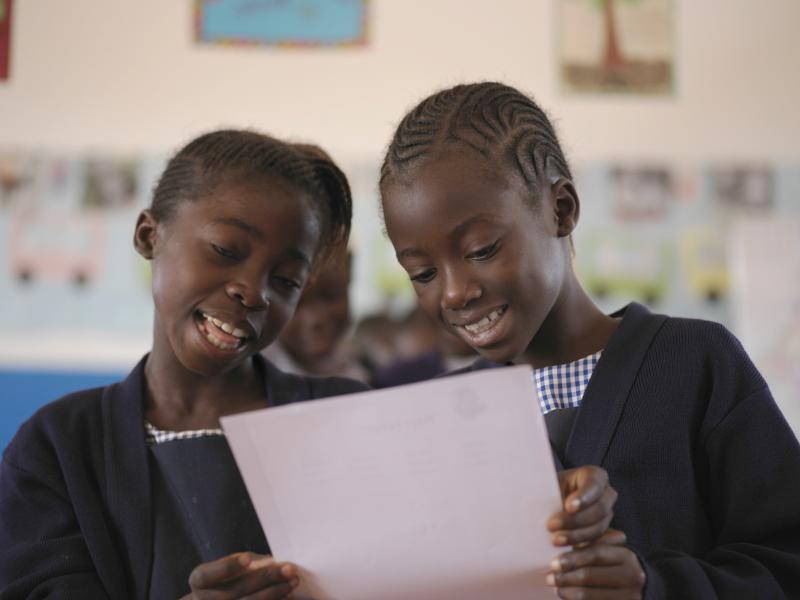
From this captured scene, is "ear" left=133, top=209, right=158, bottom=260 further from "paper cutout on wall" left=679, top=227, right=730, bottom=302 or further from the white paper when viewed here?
"paper cutout on wall" left=679, top=227, right=730, bottom=302


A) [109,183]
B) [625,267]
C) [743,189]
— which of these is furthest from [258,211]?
[743,189]

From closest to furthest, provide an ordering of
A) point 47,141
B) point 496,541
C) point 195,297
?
point 496,541, point 195,297, point 47,141

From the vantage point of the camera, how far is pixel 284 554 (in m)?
0.76

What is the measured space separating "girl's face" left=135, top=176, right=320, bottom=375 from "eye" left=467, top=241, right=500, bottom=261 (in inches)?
10.5

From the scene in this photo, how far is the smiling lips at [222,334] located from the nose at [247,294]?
4 cm

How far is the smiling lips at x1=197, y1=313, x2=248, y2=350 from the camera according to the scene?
1.07 meters

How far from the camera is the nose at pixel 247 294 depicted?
3.44ft

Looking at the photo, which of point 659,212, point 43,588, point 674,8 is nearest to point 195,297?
point 43,588

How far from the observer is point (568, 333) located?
3.39 feet

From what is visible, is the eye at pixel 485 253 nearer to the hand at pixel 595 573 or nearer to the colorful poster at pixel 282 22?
the hand at pixel 595 573

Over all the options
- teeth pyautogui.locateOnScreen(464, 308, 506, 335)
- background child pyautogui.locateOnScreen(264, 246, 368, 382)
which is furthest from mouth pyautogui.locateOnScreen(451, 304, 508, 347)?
background child pyautogui.locateOnScreen(264, 246, 368, 382)

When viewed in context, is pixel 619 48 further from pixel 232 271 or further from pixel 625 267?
pixel 232 271

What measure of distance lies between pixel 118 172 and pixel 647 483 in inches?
87.8

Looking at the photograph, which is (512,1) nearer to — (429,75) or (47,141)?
(429,75)
